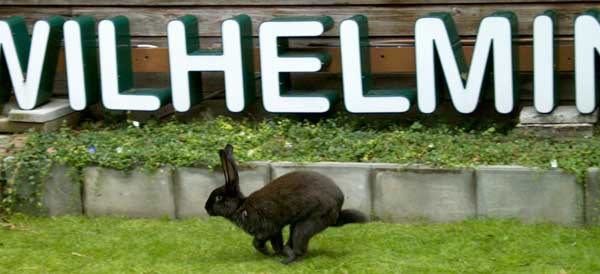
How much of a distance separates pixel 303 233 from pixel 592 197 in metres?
2.05

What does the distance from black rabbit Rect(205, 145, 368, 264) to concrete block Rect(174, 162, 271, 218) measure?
102cm

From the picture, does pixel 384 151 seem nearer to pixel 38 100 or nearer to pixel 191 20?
pixel 191 20

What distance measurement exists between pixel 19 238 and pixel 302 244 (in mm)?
2224

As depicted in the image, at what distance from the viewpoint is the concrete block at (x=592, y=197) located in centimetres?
791

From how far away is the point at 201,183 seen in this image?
866 centimetres

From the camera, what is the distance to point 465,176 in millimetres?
8188

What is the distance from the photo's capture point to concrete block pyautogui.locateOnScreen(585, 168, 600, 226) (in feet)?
26.0

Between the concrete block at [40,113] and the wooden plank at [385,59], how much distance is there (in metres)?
0.58

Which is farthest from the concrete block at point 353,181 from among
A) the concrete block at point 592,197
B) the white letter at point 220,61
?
the white letter at point 220,61

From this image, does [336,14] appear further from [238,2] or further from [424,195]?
[424,195]

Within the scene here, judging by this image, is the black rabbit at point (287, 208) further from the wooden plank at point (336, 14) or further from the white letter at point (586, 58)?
the wooden plank at point (336, 14)

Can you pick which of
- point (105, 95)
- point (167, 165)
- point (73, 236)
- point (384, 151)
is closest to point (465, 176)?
point (384, 151)

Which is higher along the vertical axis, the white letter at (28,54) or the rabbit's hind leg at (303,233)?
the white letter at (28,54)

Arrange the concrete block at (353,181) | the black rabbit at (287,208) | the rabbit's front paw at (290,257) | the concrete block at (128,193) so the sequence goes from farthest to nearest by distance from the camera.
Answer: the concrete block at (128,193), the concrete block at (353,181), the rabbit's front paw at (290,257), the black rabbit at (287,208)
